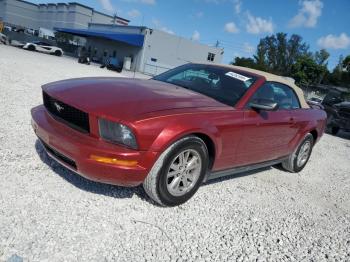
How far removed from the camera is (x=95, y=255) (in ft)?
8.71

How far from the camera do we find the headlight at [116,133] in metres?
3.06

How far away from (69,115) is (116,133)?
60 cm

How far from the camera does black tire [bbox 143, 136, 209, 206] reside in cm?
328

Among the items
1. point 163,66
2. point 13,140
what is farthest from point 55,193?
point 163,66

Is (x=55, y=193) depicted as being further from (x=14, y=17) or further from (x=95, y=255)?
(x=14, y=17)

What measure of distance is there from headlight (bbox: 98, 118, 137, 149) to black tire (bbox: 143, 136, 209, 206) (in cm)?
35

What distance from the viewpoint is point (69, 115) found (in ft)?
11.1

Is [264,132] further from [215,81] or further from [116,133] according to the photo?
[116,133]

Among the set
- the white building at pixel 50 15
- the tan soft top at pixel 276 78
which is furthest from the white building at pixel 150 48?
the white building at pixel 50 15

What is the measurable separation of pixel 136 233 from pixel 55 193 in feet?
3.06

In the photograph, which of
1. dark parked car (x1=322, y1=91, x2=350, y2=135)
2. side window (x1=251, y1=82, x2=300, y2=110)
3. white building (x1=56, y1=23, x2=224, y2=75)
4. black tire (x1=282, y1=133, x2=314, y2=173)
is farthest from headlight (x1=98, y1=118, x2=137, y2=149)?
white building (x1=56, y1=23, x2=224, y2=75)

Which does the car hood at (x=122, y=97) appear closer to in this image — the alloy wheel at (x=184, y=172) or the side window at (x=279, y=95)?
the alloy wheel at (x=184, y=172)

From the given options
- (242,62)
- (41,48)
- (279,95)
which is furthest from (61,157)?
(242,62)

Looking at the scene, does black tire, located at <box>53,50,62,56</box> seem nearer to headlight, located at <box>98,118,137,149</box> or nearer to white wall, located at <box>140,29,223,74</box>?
white wall, located at <box>140,29,223,74</box>
